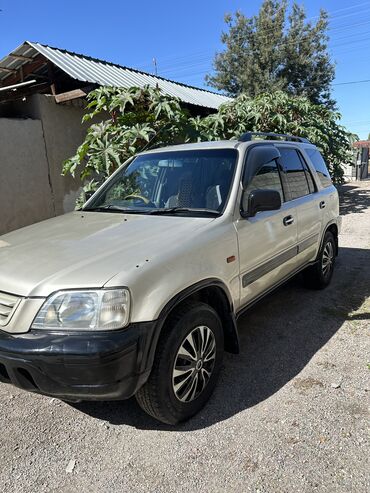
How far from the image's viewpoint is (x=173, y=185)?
3.37 meters

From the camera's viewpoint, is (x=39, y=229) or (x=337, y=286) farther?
(x=337, y=286)

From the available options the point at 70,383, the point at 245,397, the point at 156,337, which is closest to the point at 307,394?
→ the point at 245,397

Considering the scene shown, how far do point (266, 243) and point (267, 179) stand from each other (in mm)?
628

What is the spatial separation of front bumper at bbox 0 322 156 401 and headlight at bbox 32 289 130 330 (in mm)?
48

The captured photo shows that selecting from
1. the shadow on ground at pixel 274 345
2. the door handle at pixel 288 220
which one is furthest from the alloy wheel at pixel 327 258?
the door handle at pixel 288 220

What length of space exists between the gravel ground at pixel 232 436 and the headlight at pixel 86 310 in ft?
2.80

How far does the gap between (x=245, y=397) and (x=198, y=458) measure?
664 millimetres

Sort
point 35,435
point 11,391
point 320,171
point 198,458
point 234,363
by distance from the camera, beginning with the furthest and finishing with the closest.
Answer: point 320,171 → point 234,363 → point 11,391 → point 35,435 → point 198,458

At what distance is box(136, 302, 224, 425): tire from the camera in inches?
91.4

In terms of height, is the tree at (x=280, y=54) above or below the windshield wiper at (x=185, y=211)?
above

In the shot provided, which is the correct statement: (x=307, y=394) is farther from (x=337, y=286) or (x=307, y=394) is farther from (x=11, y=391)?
(x=337, y=286)

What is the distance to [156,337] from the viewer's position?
2.20 meters

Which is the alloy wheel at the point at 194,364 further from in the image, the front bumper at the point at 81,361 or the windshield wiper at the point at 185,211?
the windshield wiper at the point at 185,211

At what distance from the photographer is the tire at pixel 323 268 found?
4742mm
